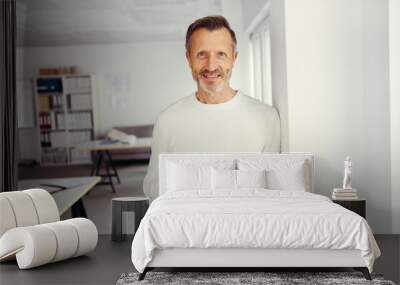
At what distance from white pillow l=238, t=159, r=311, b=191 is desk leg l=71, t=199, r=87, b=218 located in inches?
68.3

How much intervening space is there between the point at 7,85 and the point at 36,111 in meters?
0.40

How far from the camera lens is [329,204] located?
524 cm

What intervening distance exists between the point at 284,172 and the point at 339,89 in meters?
1.08

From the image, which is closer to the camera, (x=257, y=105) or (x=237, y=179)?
(x=237, y=179)

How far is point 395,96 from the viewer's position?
6.55 meters

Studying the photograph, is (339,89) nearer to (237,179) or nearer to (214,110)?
(214,110)


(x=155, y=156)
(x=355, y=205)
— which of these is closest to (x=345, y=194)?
(x=355, y=205)

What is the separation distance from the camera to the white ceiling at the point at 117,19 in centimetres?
677

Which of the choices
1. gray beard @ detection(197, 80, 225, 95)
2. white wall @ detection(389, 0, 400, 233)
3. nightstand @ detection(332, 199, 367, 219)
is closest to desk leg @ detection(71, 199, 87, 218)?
gray beard @ detection(197, 80, 225, 95)

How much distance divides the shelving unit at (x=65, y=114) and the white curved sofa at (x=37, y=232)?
93 centimetres

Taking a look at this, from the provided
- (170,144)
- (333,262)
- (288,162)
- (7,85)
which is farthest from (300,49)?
(7,85)

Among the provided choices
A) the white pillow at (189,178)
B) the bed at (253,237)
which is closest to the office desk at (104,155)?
the white pillow at (189,178)

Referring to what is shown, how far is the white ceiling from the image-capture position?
6770mm

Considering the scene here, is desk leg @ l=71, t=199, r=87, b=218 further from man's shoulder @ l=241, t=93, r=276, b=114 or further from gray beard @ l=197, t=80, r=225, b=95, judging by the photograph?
man's shoulder @ l=241, t=93, r=276, b=114
